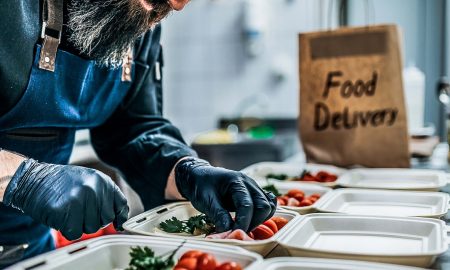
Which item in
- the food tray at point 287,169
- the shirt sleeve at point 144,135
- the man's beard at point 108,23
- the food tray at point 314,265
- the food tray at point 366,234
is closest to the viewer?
the food tray at point 314,265

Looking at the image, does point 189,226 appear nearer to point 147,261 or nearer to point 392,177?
point 147,261

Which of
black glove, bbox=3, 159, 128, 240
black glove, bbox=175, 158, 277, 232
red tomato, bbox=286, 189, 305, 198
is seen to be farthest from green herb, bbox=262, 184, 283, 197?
black glove, bbox=3, 159, 128, 240

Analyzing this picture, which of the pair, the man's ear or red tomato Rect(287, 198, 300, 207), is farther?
red tomato Rect(287, 198, 300, 207)

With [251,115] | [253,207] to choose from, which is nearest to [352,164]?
[253,207]

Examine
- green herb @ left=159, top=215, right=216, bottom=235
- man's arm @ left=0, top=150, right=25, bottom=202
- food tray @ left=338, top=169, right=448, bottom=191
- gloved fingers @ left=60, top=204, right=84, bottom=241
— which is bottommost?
food tray @ left=338, top=169, right=448, bottom=191

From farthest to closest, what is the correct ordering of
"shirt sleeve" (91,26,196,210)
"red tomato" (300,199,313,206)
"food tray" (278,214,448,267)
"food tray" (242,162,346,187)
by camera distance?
1. "food tray" (242,162,346,187)
2. "shirt sleeve" (91,26,196,210)
3. "red tomato" (300,199,313,206)
4. "food tray" (278,214,448,267)

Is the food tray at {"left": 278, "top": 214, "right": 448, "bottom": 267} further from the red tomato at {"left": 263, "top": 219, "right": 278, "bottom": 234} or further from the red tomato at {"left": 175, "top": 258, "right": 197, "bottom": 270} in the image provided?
the red tomato at {"left": 175, "top": 258, "right": 197, "bottom": 270}

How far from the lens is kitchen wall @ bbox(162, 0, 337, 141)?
4.28m

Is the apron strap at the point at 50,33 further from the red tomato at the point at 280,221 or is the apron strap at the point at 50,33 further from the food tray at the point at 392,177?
the food tray at the point at 392,177

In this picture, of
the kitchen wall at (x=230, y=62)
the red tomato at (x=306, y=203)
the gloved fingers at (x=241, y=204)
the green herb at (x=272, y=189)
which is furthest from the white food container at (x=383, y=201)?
the kitchen wall at (x=230, y=62)

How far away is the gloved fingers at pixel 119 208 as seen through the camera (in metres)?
1.16

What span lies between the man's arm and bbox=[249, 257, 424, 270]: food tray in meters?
0.56

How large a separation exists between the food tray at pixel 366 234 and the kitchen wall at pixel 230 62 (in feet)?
9.53

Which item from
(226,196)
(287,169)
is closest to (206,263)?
(226,196)
